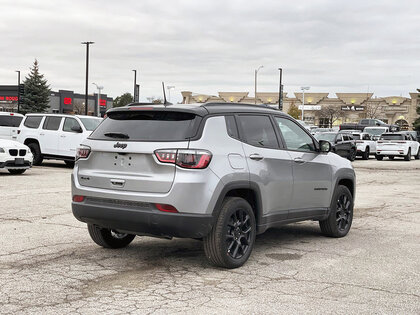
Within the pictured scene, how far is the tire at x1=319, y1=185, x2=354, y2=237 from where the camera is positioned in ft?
26.4

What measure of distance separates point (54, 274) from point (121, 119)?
1.79 metres

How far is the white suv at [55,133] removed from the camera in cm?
2030

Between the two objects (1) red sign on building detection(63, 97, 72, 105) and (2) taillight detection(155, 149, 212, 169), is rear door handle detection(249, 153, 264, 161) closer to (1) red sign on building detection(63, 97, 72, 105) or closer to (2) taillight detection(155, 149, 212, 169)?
(2) taillight detection(155, 149, 212, 169)

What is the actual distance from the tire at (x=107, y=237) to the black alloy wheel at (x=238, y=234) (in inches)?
64.6

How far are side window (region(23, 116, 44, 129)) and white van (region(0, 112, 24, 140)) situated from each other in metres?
2.56

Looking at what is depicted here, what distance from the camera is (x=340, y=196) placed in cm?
827

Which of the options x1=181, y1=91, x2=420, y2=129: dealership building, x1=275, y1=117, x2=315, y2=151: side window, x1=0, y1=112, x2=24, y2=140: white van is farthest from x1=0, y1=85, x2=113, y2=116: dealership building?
x1=275, y1=117, x2=315, y2=151: side window

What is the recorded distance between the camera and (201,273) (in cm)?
601

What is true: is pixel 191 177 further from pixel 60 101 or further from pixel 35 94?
pixel 60 101

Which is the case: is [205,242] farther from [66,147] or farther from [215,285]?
[66,147]

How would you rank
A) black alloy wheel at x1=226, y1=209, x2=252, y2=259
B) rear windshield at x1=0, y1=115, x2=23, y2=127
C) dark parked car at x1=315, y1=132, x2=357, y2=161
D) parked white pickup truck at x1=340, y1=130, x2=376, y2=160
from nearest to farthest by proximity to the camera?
1. black alloy wheel at x1=226, y1=209, x2=252, y2=259
2. rear windshield at x1=0, y1=115, x2=23, y2=127
3. dark parked car at x1=315, y1=132, x2=357, y2=161
4. parked white pickup truck at x1=340, y1=130, x2=376, y2=160

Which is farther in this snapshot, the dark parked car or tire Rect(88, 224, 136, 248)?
the dark parked car

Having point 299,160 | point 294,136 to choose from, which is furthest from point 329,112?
point 299,160

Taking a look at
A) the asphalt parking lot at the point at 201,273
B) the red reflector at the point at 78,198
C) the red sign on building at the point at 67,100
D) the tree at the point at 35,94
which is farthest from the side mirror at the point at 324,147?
the red sign on building at the point at 67,100
